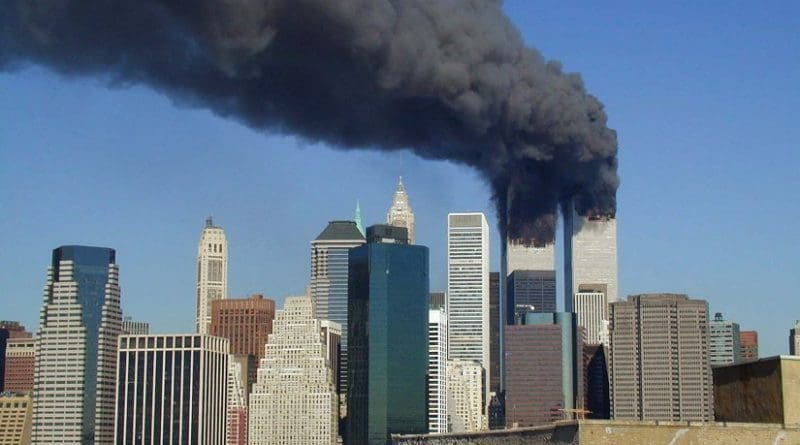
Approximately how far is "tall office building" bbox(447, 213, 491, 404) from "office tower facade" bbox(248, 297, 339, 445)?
3447cm

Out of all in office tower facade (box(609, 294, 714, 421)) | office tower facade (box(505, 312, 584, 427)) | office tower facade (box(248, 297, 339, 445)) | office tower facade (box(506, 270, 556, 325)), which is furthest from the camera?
office tower facade (box(506, 270, 556, 325))

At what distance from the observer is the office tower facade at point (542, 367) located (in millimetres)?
118288

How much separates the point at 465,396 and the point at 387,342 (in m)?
20.7

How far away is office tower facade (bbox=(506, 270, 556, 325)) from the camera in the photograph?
143250mm

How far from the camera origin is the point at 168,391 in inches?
4510

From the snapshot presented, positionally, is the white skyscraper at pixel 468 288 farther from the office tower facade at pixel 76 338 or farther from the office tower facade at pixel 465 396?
the office tower facade at pixel 76 338

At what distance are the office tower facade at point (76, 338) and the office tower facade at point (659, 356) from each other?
41.7 meters

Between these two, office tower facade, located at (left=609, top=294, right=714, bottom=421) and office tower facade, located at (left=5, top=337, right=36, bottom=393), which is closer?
office tower facade, located at (left=609, top=294, right=714, bottom=421)

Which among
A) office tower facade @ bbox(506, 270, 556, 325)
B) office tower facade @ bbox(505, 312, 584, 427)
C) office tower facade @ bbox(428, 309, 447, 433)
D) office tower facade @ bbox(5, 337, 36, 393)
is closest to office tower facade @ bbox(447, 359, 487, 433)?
office tower facade @ bbox(428, 309, 447, 433)

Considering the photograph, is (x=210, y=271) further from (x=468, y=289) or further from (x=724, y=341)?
(x=724, y=341)

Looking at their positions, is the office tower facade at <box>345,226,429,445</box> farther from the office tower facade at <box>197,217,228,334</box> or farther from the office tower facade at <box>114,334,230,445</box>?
the office tower facade at <box>197,217,228,334</box>

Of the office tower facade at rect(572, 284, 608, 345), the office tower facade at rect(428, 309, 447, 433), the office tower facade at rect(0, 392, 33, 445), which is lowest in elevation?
the office tower facade at rect(0, 392, 33, 445)

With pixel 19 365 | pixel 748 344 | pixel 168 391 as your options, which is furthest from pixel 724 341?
pixel 19 365

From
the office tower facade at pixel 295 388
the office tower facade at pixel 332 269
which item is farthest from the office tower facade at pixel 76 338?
the office tower facade at pixel 332 269
